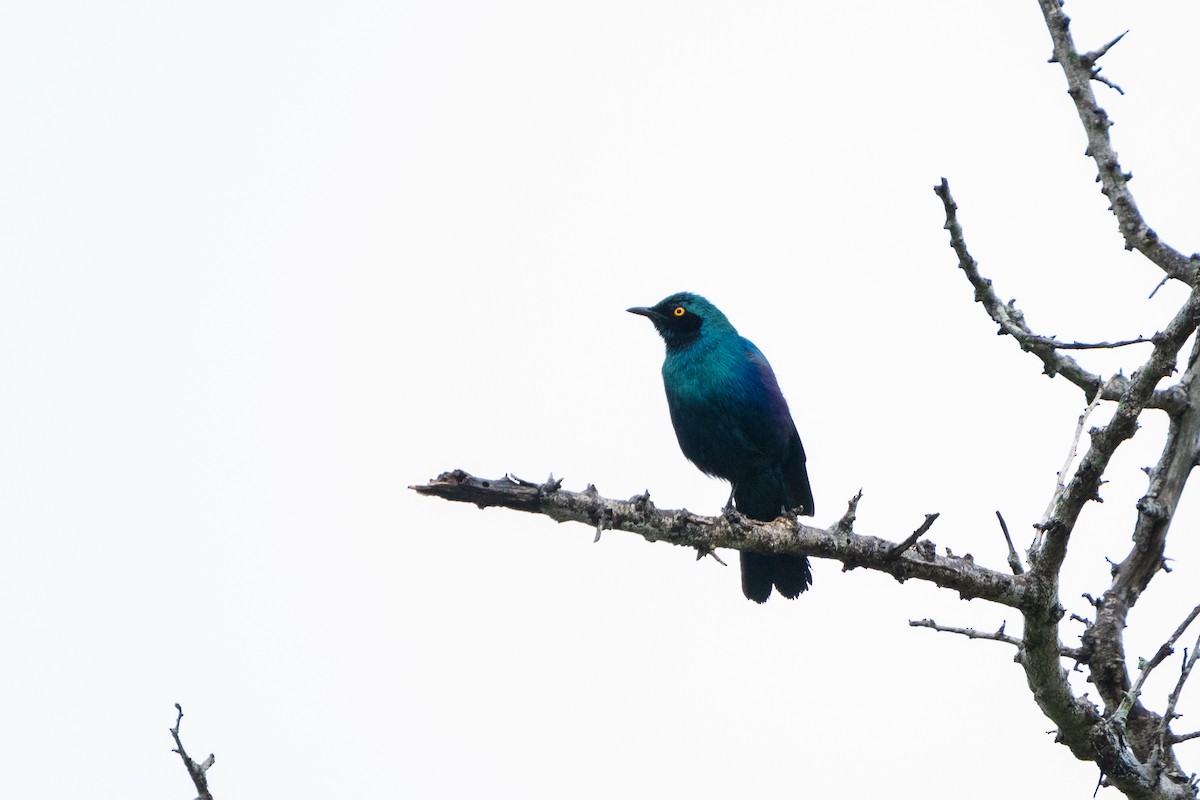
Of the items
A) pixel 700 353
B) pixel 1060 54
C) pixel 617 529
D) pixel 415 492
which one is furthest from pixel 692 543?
pixel 700 353

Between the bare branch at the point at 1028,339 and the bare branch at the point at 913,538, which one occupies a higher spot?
the bare branch at the point at 1028,339

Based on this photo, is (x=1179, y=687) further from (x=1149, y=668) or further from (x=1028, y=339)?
(x=1028, y=339)

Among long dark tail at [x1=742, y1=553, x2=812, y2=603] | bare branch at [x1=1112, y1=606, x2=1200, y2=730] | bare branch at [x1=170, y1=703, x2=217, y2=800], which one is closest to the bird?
long dark tail at [x1=742, y1=553, x2=812, y2=603]

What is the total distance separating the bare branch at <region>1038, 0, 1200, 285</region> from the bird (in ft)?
10.9

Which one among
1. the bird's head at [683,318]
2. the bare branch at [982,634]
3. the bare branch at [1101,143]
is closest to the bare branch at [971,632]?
the bare branch at [982,634]

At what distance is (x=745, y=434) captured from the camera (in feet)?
27.0

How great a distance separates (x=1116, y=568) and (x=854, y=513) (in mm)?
1127

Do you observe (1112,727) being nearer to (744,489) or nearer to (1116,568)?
(1116,568)

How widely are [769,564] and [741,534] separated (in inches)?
107

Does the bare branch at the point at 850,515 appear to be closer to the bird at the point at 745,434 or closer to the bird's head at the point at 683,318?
the bird at the point at 745,434

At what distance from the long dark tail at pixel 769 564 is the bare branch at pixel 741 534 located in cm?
228

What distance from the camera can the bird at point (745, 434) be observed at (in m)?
8.09

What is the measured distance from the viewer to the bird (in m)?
8.09

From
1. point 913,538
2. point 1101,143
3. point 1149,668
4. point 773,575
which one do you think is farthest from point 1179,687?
point 773,575
